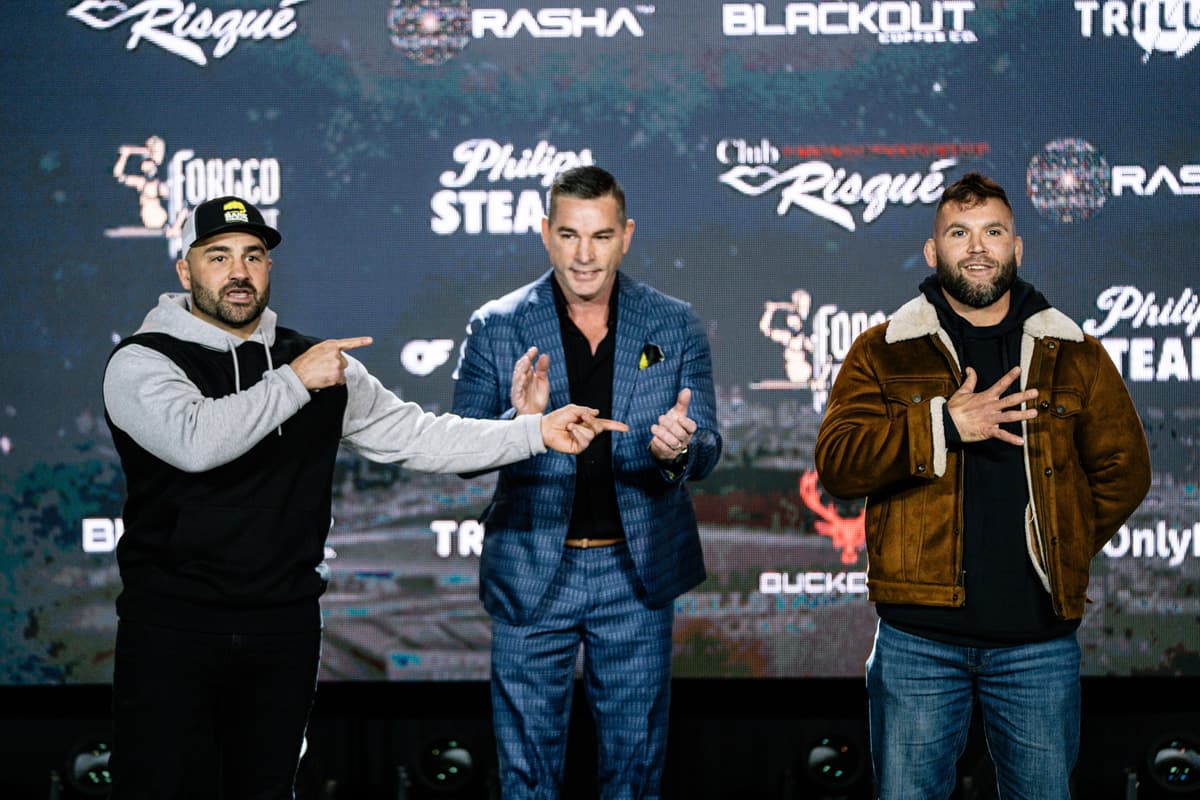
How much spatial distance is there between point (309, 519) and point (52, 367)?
68.2 inches

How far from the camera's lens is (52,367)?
12.4 ft

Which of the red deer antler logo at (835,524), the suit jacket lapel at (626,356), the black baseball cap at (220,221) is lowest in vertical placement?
the red deer antler logo at (835,524)

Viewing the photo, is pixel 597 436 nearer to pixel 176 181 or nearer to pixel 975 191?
pixel 975 191

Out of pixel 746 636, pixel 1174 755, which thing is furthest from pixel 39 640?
pixel 1174 755

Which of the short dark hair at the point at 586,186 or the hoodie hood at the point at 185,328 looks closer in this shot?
the hoodie hood at the point at 185,328

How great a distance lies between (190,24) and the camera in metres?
3.77

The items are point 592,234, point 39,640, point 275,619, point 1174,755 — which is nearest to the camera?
point 275,619

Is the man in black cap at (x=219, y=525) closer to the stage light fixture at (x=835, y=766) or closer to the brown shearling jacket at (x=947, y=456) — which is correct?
the brown shearling jacket at (x=947, y=456)

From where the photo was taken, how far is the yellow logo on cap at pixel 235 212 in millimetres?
2494

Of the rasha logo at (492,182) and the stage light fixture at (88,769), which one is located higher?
the rasha logo at (492,182)

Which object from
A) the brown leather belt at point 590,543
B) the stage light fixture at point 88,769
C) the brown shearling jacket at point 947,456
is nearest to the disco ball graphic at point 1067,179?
the brown shearling jacket at point 947,456

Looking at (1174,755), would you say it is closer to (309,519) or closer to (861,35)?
(861,35)

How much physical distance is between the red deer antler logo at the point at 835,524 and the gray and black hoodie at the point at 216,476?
173cm

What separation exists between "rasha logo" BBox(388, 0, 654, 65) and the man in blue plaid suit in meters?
1.17
